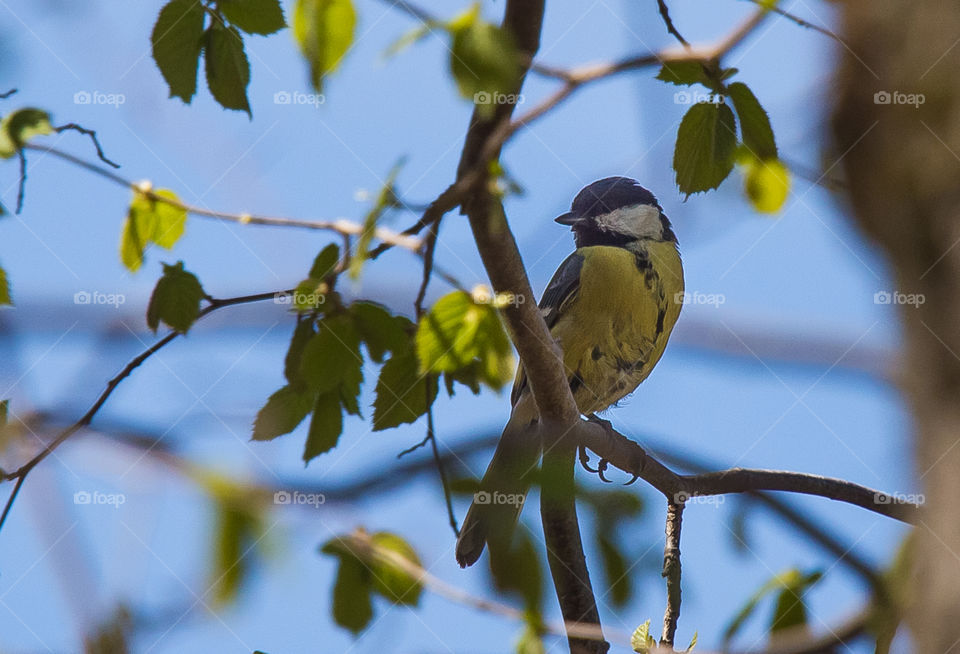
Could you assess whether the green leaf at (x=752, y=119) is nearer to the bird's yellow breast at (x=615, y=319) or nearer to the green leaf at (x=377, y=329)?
→ the green leaf at (x=377, y=329)

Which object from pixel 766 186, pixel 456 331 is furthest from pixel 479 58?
pixel 766 186

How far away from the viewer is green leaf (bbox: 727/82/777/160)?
1475mm

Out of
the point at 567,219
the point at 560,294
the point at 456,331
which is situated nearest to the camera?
the point at 456,331

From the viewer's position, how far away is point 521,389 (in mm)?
3111

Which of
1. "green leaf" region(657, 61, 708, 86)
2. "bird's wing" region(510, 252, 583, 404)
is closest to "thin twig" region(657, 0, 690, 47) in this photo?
"green leaf" region(657, 61, 708, 86)

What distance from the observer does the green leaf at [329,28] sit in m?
1.13

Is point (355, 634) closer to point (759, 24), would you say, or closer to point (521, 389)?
point (759, 24)

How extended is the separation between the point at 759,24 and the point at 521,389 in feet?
5.82

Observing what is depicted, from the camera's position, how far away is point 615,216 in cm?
360

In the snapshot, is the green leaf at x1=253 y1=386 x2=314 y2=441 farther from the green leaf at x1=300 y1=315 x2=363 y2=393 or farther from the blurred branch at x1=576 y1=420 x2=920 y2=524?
the blurred branch at x1=576 y1=420 x2=920 y2=524

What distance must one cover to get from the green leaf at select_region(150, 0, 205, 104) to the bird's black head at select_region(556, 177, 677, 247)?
215 centimetres
